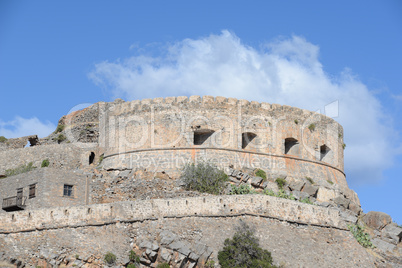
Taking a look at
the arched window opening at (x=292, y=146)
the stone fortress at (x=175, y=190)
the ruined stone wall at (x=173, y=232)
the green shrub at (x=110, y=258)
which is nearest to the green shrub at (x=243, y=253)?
the ruined stone wall at (x=173, y=232)

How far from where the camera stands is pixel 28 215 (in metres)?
38.3

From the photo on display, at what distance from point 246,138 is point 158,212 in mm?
11367

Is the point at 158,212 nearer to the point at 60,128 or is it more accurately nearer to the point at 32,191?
the point at 32,191

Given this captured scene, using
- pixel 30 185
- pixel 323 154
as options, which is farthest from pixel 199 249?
pixel 323 154

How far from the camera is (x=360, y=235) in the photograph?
43.2 meters

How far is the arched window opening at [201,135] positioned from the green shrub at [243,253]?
10438 millimetres

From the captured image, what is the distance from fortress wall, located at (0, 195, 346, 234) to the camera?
125 feet

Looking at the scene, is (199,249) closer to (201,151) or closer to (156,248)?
(156,248)

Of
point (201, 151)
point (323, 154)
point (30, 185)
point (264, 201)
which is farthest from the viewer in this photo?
point (323, 154)

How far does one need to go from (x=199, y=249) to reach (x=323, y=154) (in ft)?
56.4

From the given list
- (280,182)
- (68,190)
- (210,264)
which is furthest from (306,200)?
(68,190)

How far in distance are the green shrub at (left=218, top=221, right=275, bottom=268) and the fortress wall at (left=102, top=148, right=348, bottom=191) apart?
30.2ft

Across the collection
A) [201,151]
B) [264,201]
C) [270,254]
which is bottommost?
[270,254]

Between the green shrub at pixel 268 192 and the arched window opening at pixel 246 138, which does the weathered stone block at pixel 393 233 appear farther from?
the arched window opening at pixel 246 138
